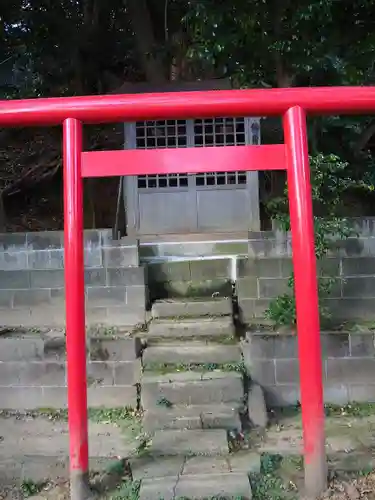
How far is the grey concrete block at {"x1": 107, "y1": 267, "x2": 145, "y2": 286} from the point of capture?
203 inches

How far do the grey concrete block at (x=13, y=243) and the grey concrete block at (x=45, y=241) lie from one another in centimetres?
6

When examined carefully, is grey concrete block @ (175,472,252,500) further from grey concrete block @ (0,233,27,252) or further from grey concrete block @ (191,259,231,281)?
grey concrete block @ (0,233,27,252)

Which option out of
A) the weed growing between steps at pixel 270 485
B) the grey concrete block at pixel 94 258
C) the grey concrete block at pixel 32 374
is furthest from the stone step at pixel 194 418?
the grey concrete block at pixel 94 258

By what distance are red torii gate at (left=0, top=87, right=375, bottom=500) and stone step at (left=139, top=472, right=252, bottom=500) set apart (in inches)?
14.7

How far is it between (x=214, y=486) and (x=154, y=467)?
48 cm

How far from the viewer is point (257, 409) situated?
13.0 ft

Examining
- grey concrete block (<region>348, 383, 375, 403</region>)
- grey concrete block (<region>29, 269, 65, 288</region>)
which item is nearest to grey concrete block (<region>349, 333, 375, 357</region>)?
grey concrete block (<region>348, 383, 375, 403</region>)

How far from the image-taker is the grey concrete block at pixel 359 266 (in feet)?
16.5

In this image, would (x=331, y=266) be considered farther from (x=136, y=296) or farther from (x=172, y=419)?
(x=172, y=419)

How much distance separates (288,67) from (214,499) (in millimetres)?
4681

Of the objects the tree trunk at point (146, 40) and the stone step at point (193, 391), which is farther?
the tree trunk at point (146, 40)

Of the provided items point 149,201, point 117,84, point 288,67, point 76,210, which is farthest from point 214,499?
point 117,84

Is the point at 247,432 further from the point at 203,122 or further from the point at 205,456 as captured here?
the point at 203,122

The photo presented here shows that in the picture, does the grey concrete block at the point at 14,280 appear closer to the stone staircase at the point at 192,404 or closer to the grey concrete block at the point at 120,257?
the grey concrete block at the point at 120,257
